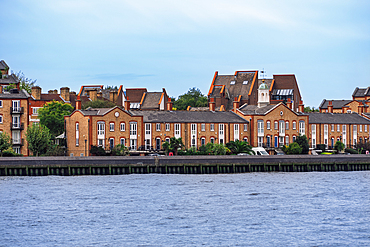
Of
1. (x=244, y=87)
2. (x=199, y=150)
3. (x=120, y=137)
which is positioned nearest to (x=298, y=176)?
(x=199, y=150)

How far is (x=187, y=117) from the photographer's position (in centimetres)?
10950

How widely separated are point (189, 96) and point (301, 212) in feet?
415

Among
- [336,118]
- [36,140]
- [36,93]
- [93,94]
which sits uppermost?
[93,94]

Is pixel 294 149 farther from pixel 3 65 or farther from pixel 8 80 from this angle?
pixel 3 65

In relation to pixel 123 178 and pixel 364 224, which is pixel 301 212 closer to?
pixel 364 224

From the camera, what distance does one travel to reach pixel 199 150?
342 ft

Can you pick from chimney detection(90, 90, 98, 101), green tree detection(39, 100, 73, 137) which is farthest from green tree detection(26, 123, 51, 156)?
chimney detection(90, 90, 98, 101)

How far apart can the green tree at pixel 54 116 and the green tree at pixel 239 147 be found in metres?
31.7

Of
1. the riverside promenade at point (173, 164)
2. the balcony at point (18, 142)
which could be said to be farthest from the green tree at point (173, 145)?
the balcony at point (18, 142)

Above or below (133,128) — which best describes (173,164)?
below

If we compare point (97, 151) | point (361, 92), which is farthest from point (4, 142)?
point (361, 92)

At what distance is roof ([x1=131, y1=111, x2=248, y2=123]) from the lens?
107 m

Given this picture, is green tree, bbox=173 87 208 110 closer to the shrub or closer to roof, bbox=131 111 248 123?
roof, bbox=131 111 248 123

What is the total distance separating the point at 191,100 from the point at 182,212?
117731 mm
